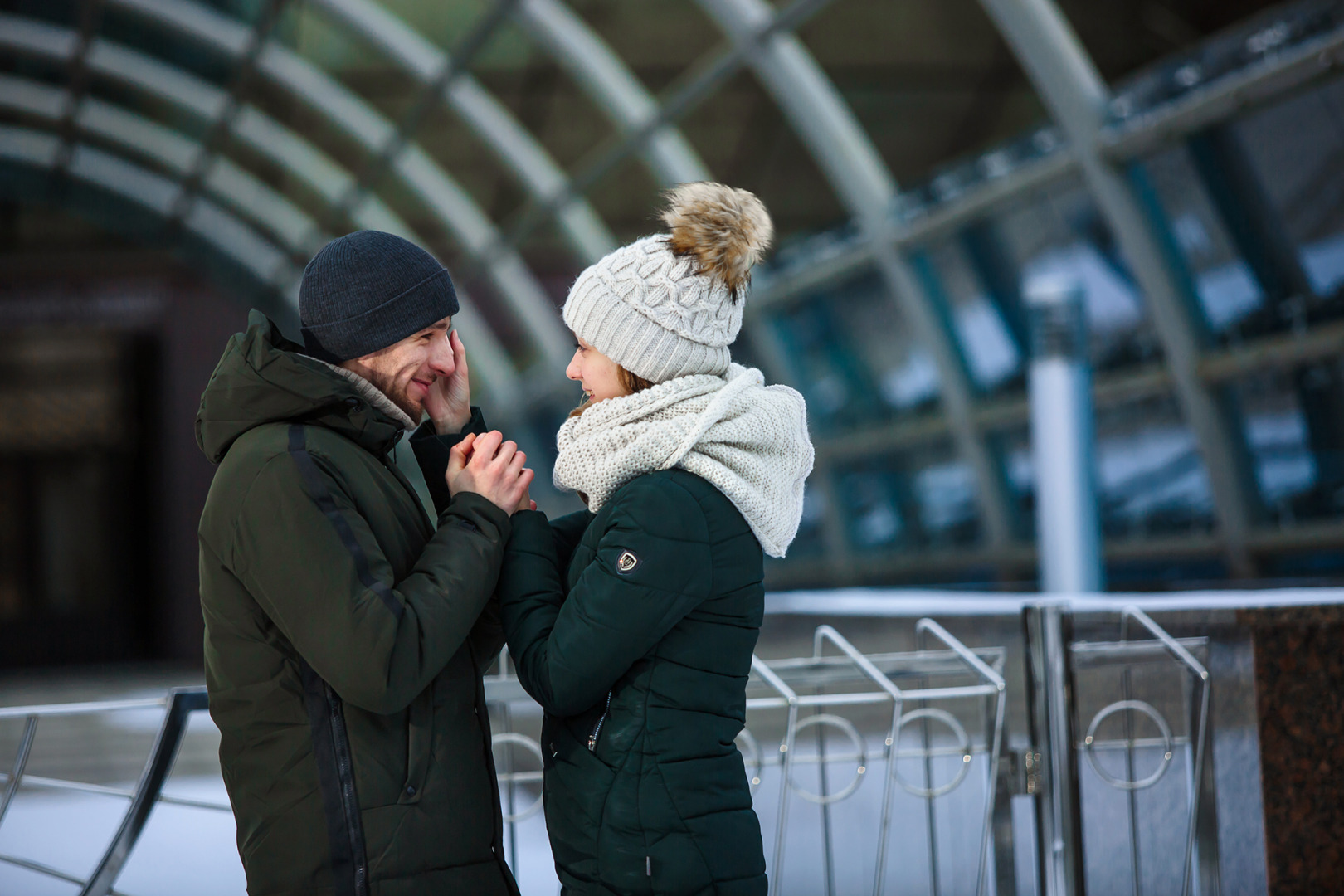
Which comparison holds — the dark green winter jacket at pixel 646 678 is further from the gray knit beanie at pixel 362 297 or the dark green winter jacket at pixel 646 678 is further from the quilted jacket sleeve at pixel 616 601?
the gray knit beanie at pixel 362 297

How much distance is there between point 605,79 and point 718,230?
36.3 ft

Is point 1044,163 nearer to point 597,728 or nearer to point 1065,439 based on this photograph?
point 1065,439

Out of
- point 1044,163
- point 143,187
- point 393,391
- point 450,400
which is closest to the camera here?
point 393,391

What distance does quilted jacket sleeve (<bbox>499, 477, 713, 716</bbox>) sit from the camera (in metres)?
2.08

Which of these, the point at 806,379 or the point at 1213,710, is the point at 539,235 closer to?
the point at 806,379

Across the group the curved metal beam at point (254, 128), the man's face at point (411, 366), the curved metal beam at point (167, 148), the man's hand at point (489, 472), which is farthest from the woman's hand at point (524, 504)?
the curved metal beam at point (167, 148)

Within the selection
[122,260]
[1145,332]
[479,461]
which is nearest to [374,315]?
[479,461]

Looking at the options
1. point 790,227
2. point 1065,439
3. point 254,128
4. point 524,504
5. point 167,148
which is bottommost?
point 524,504

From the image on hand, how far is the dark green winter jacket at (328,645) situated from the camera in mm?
2027

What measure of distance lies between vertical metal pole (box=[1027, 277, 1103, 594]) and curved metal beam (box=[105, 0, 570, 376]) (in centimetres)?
1000

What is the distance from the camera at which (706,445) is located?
2236mm

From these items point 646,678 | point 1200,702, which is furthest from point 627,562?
point 1200,702

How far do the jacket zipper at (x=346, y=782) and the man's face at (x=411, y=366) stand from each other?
544mm

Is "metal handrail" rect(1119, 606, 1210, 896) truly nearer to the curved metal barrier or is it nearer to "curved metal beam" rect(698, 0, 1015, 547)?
the curved metal barrier
